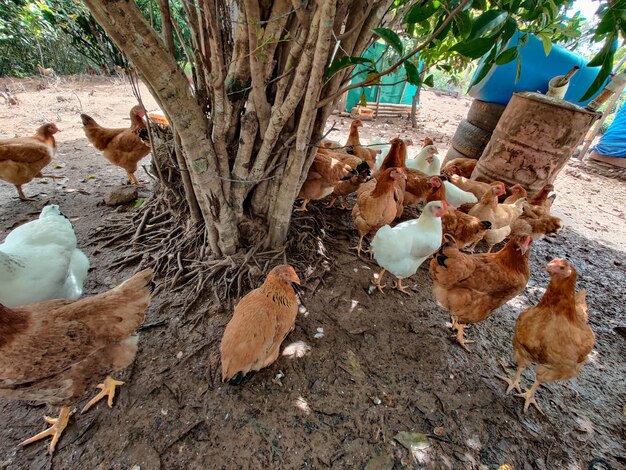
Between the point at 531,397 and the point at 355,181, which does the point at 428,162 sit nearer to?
the point at 355,181

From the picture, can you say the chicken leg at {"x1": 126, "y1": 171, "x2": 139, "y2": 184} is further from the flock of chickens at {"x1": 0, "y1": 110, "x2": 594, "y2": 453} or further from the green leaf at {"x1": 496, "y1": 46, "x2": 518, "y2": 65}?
the green leaf at {"x1": 496, "y1": 46, "x2": 518, "y2": 65}

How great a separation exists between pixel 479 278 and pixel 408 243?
66cm

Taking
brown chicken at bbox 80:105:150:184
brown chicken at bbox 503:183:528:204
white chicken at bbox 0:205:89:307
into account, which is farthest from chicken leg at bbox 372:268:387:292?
brown chicken at bbox 80:105:150:184

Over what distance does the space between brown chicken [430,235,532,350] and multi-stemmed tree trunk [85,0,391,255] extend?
150 cm

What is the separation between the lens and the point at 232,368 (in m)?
1.82

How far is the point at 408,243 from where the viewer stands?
268cm

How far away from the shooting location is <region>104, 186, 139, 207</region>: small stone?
3707mm

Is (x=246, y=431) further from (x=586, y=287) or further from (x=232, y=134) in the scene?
(x=586, y=287)

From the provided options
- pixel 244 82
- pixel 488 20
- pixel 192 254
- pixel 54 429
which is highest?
pixel 488 20

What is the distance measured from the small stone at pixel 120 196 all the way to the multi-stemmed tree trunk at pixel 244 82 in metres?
1.74

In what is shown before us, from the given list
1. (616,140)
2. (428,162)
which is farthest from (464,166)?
(616,140)

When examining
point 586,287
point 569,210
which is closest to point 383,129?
point 569,210

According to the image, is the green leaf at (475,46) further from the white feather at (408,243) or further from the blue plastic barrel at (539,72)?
the blue plastic barrel at (539,72)

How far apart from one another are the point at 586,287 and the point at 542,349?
260 centimetres
